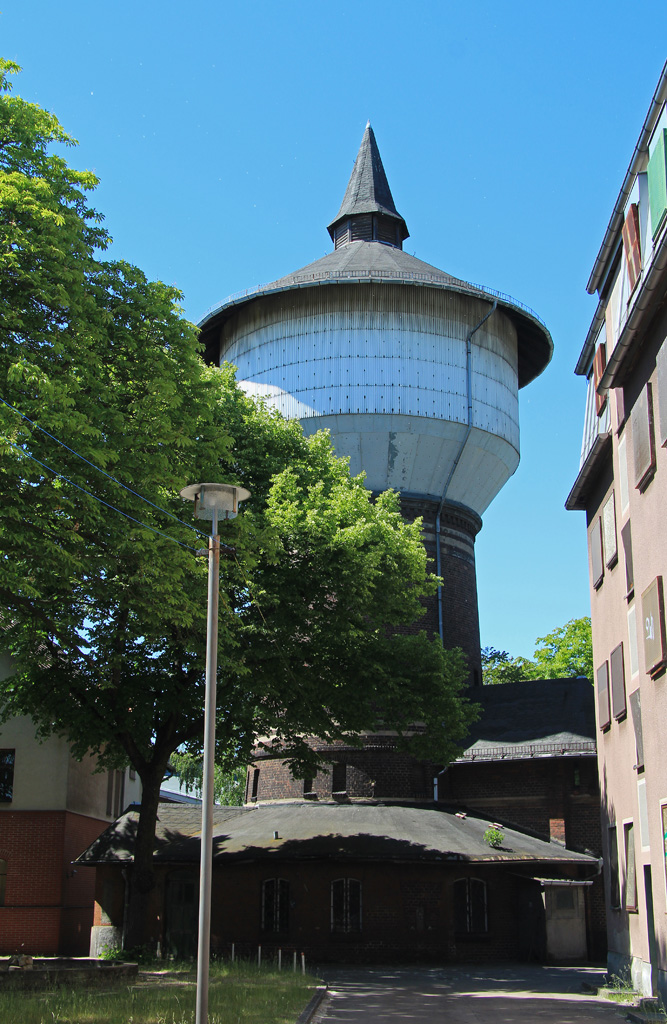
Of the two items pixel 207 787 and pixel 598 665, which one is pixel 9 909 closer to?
pixel 598 665

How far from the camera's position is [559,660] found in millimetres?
47344

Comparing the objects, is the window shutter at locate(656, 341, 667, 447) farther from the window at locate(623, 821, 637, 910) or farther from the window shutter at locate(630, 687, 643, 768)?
the window at locate(623, 821, 637, 910)

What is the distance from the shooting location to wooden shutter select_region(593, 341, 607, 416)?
1986cm

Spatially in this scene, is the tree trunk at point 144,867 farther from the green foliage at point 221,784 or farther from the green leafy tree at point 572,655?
the green foliage at point 221,784

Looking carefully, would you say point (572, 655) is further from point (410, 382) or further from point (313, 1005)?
point (313, 1005)

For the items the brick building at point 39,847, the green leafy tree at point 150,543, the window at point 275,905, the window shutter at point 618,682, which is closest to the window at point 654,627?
the window shutter at point 618,682

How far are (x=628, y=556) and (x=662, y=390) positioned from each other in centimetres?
463

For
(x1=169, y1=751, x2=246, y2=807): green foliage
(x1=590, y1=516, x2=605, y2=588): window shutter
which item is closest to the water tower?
(x1=590, y1=516, x2=605, y2=588): window shutter

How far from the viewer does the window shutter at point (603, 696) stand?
20719mm

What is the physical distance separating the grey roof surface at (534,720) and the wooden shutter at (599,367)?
11343 millimetres

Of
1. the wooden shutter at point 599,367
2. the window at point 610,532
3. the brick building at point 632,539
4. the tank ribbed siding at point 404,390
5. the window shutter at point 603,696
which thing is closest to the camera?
the brick building at point 632,539

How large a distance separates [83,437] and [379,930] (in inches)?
623

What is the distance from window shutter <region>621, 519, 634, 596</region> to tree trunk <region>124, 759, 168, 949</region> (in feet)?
34.9

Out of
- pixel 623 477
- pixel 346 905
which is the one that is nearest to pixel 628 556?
pixel 623 477
